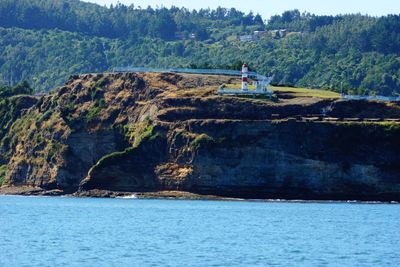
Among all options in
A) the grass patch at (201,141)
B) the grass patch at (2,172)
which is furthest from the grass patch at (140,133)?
the grass patch at (2,172)

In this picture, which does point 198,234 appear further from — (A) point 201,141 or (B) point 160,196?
(B) point 160,196

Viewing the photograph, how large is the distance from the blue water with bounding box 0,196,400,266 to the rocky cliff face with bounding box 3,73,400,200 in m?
6.48

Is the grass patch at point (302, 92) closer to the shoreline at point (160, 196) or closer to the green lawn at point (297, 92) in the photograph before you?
the green lawn at point (297, 92)

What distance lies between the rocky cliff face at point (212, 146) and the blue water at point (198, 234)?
21.3 ft

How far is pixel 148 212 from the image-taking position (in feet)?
293

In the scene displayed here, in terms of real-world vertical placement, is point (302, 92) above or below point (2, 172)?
above

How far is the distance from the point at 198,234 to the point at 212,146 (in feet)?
138

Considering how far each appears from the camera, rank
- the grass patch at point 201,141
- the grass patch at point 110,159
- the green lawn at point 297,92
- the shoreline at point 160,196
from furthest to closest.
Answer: the green lawn at point 297,92
the grass patch at point 110,159
the grass patch at point 201,141
the shoreline at point 160,196

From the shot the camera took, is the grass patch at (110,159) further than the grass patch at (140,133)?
No

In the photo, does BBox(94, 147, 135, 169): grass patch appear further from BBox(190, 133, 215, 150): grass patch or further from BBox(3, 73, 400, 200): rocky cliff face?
BBox(190, 133, 215, 150): grass patch

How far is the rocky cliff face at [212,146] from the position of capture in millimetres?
108938

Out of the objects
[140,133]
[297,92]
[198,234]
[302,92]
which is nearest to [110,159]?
[140,133]

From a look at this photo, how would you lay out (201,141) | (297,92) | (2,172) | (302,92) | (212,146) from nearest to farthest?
(212,146)
(201,141)
(297,92)
(302,92)
(2,172)

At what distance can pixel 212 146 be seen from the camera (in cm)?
11150
